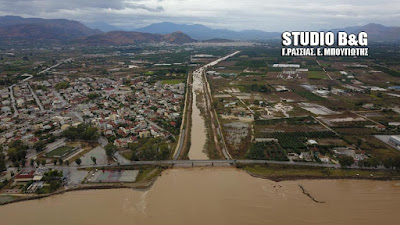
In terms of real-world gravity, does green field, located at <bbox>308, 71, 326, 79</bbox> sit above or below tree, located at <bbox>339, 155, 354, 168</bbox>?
above

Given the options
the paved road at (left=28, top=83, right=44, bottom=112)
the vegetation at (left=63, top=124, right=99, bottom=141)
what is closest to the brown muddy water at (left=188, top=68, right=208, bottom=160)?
the vegetation at (left=63, top=124, right=99, bottom=141)

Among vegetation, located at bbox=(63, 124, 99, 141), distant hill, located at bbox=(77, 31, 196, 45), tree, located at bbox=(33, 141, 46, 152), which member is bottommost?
tree, located at bbox=(33, 141, 46, 152)

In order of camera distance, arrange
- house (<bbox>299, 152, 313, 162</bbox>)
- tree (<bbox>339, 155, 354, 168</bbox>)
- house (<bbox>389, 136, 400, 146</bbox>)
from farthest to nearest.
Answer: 1. house (<bbox>389, 136, 400, 146</bbox>)
2. house (<bbox>299, 152, 313, 162</bbox>)
3. tree (<bbox>339, 155, 354, 168</bbox>)

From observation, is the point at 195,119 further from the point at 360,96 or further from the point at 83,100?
the point at 360,96

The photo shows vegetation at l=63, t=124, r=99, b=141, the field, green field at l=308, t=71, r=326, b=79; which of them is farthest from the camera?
green field at l=308, t=71, r=326, b=79

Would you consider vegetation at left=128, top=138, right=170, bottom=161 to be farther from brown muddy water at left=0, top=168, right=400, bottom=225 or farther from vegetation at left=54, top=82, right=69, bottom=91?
vegetation at left=54, top=82, right=69, bottom=91

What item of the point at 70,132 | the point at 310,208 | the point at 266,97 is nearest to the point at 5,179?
the point at 70,132
